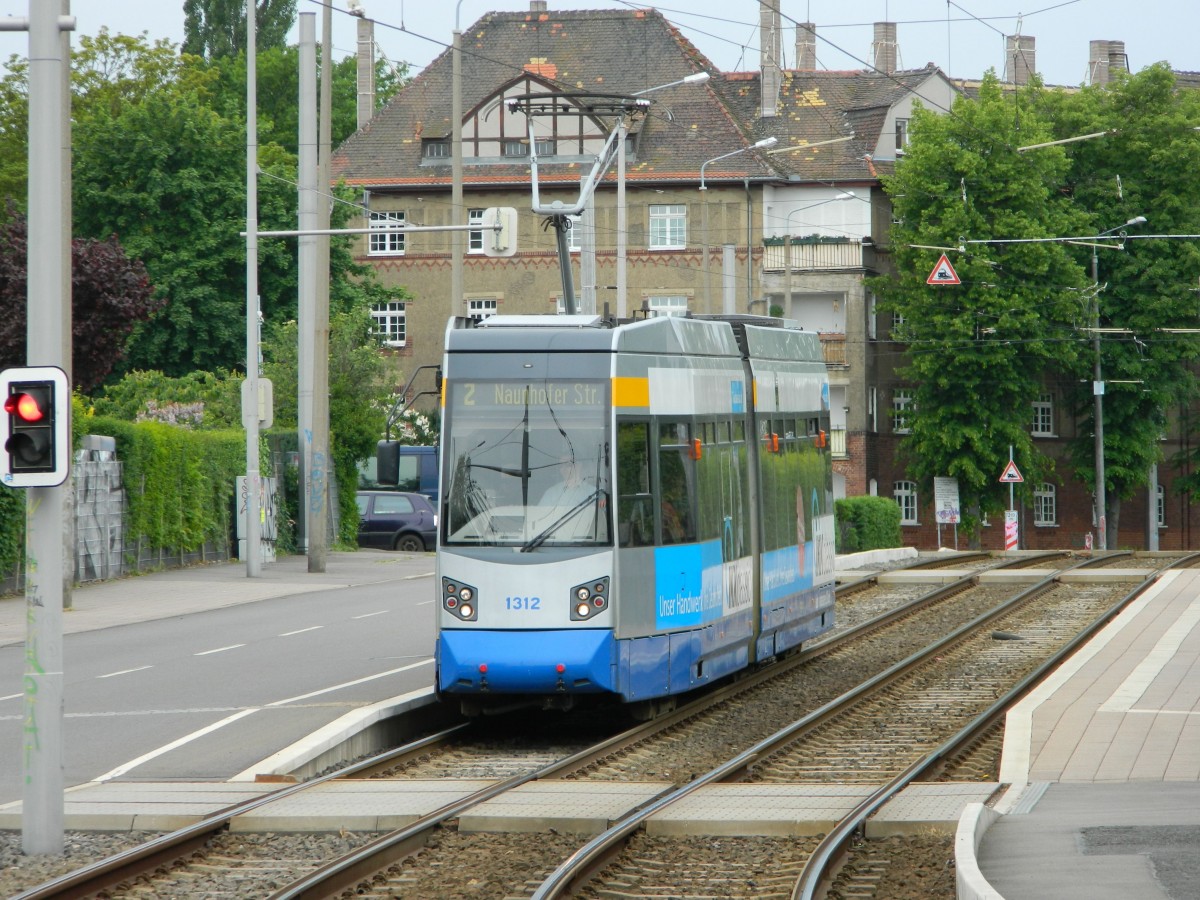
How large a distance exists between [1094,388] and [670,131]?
17.1 meters

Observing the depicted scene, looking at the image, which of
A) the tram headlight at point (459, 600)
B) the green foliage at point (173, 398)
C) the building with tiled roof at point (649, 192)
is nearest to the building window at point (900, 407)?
the building with tiled roof at point (649, 192)

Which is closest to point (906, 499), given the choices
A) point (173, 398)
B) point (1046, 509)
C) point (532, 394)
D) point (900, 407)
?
point (900, 407)

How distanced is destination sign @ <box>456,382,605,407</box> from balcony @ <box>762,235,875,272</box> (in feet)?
177

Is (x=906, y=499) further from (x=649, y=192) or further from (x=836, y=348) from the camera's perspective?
(x=649, y=192)

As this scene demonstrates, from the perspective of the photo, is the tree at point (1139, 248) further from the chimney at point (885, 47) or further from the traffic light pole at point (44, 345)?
the traffic light pole at point (44, 345)

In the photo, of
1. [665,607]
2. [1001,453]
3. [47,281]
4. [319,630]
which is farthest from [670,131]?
[47,281]

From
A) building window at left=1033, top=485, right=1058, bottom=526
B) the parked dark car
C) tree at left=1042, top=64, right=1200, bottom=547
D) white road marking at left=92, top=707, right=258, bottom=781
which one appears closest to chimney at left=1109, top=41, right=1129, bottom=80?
tree at left=1042, top=64, right=1200, bottom=547

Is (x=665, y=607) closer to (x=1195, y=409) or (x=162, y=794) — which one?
(x=162, y=794)

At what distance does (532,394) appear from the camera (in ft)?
50.3

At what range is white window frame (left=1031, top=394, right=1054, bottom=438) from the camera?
75.2m

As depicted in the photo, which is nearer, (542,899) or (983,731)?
(542,899)

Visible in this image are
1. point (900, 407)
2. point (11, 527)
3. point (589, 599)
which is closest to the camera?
point (589, 599)

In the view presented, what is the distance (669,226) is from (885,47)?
18.0m

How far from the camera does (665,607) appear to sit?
617 inches
